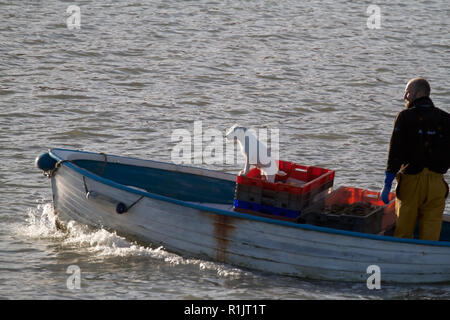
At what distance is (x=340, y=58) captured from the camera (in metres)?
21.3

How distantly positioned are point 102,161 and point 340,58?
11.3 meters

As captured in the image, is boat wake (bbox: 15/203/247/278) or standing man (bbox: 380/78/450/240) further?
boat wake (bbox: 15/203/247/278)

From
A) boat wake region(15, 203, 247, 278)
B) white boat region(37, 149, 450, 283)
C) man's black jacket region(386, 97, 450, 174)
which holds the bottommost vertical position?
boat wake region(15, 203, 247, 278)

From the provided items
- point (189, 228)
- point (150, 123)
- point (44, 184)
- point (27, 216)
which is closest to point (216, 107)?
point (150, 123)

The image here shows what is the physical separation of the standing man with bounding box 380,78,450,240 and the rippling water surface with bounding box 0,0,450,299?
3.11ft

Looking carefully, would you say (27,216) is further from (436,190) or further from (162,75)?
(162,75)

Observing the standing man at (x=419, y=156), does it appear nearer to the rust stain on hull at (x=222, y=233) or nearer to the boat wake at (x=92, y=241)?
the rust stain on hull at (x=222, y=233)

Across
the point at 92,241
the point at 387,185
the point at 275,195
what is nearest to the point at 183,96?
the point at 92,241

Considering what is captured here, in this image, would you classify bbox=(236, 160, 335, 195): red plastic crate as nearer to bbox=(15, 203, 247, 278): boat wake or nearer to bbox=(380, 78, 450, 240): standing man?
bbox=(380, 78, 450, 240): standing man

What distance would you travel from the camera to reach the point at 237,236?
9617 millimetres

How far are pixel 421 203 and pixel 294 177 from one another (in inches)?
70.2

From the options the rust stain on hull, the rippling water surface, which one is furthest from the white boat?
the rippling water surface

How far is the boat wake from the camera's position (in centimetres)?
997
